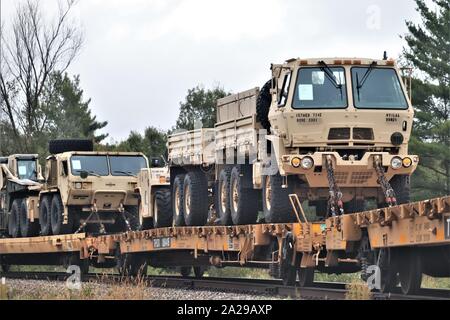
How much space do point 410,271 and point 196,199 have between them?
26.8 feet

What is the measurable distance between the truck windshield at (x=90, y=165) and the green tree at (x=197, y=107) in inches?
596

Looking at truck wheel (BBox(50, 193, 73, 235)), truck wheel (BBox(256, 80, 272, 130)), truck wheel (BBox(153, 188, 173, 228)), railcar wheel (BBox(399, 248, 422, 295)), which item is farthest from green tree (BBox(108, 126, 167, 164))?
railcar wheel (BBox(399, 248, 422, 295))

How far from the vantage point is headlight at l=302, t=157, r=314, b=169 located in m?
19.0

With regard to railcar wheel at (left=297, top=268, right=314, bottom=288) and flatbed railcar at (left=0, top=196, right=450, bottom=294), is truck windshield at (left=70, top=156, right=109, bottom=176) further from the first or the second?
railcar wheel at (left=297, top=268, right=314, bottom=288)

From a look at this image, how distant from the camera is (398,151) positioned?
1967 cm

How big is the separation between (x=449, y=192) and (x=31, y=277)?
20759 mm

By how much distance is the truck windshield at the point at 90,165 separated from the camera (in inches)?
1150

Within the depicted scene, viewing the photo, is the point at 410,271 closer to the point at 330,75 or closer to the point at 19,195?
the point at 330,75

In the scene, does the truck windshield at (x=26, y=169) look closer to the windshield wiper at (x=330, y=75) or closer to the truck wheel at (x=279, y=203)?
the truck wheel at (x=279, y=203)

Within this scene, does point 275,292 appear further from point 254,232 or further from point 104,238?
point 104,238

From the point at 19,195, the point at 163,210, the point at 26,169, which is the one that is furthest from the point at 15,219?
the point at 163,210

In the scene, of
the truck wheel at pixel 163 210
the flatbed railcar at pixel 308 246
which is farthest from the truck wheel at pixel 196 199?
the truck wheel at pixel 163 210

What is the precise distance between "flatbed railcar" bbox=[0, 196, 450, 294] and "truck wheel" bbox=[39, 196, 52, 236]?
2.94 metres

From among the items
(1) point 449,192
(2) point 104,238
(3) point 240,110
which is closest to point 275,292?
(3) point 240,110
